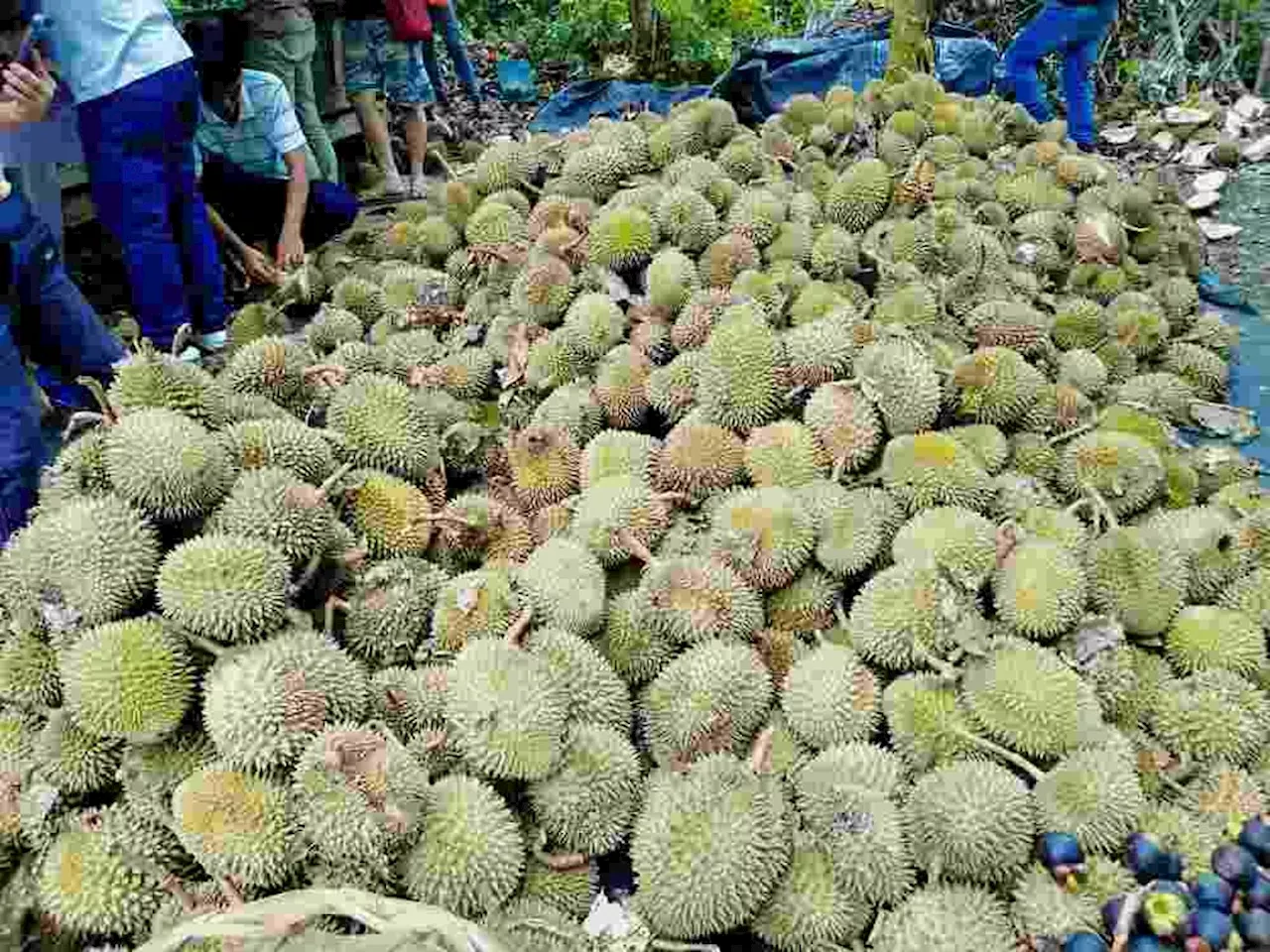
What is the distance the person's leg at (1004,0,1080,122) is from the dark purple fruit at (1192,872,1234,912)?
19.6ft

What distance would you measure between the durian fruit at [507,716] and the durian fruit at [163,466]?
67cm

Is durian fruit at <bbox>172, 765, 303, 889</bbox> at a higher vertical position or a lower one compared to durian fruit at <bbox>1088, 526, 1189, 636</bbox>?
higher

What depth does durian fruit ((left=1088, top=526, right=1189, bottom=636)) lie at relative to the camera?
244cm

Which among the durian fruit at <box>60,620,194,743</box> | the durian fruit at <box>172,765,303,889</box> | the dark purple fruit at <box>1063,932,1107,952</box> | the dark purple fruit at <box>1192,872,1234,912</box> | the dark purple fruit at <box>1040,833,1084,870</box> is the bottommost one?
the dark purple fruit at <box>1192,872,1234,912</box>

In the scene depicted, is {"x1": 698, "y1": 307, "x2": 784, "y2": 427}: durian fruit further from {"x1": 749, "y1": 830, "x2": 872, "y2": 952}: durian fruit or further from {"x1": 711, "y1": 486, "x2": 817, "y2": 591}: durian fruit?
{"x1": 749, "y1": 830, "x2": 872, "y2": 952}: durian fruit

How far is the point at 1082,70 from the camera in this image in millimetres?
7250

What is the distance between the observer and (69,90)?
13.4 feet

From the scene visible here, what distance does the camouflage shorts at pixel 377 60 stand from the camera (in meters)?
6.87

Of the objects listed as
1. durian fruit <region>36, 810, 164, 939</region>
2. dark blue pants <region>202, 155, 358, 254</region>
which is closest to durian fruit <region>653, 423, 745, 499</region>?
durian fruit <region>36, 810, 164, 939</region>

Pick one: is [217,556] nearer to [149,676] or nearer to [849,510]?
[149,676]

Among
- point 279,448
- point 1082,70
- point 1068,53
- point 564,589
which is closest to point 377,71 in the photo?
point 1068,53

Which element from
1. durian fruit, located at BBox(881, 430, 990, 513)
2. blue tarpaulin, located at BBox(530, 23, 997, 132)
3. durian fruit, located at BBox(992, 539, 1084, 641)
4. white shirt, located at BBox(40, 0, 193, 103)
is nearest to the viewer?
durian fruit, located at BBox(992, 539, 1084, 641)

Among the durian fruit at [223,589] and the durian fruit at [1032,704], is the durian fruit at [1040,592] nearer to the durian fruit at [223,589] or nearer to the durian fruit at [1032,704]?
the durian fruit at [1032,704]

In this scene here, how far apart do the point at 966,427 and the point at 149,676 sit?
6.72ft
